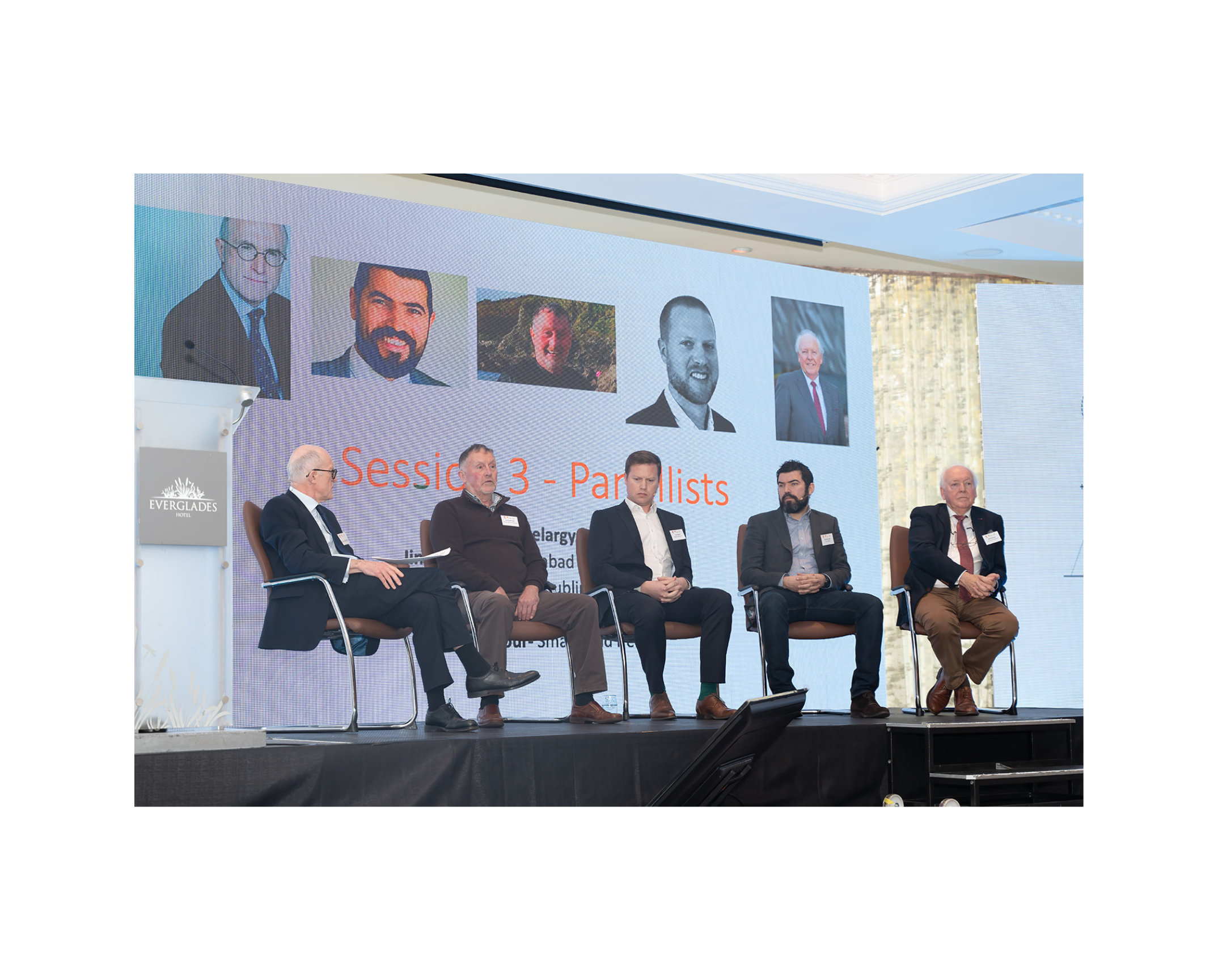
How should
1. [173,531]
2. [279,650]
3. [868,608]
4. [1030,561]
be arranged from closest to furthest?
[173,531]
[279,650]
[868,608]
[1030,561]

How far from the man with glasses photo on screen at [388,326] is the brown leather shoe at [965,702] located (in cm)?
290

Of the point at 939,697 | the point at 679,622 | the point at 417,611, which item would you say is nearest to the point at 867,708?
the point at 939,697

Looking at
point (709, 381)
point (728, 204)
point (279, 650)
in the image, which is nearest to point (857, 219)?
point (728, 204)

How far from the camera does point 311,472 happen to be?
518 cm

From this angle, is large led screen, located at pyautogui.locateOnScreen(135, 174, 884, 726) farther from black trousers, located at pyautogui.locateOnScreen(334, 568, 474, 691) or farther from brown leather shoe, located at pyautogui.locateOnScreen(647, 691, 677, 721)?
black trousers, located at pyautogui.locateOnScreen(334, 568, 474, 691)

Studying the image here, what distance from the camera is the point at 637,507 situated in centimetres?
581

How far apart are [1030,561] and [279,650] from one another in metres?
4.33

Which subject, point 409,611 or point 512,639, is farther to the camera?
point 512,639

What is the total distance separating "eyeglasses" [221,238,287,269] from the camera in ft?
17.4

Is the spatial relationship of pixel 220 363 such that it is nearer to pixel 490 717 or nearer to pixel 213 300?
pixel 213 300

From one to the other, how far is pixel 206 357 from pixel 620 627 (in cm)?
221

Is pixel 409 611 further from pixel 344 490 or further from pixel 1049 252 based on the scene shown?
pixel 1049 252

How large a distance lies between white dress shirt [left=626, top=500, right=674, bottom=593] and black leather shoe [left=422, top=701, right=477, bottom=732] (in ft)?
4.67

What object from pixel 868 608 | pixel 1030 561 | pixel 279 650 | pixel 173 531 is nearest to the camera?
pixel 173 531
